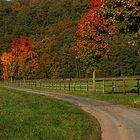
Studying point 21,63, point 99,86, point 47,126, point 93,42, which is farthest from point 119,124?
point 21,63

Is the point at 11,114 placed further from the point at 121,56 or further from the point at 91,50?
the point at 121,56

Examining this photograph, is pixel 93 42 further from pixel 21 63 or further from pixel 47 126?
pixel 21 63

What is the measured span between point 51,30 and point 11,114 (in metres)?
148

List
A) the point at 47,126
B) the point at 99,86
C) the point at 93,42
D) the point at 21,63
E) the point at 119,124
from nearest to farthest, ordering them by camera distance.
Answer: the point at 47,126, the point at 119,124, the point at 93,42, the point at 99,86, the point at 21,63

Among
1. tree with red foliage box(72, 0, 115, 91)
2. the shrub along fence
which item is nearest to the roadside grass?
the shrub along fence

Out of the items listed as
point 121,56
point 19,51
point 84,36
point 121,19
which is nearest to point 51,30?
point 19,51

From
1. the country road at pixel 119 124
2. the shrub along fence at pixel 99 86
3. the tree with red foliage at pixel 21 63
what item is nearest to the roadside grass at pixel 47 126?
the country road at pixel 119 124

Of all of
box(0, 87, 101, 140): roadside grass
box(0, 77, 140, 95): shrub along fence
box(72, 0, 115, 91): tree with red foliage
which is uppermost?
box(72, 0, 115, 91): tree with red foliage

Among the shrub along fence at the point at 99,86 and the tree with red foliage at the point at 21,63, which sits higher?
the tree with red foliage at the point at 21,63

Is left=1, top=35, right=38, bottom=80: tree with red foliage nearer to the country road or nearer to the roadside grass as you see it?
the roadside grass

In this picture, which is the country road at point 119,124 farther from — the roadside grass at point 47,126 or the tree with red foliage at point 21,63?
the tree with red foliage at point 21,63

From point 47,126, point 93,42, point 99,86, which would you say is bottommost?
point 47,126

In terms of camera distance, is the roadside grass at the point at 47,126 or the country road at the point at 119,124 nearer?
the country road at the point at 119,124

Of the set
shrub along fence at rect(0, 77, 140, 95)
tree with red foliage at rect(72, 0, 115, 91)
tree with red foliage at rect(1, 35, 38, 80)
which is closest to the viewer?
shrub along fence at rect(0, 77, 140, 95)
